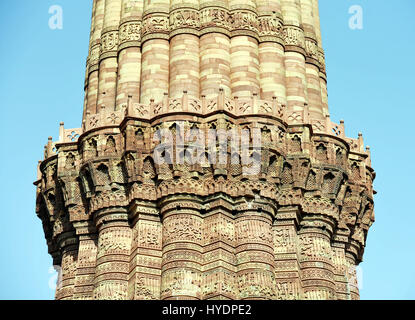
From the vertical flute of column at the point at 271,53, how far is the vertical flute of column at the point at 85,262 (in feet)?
18.2

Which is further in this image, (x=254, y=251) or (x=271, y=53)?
(x=271, y=53)

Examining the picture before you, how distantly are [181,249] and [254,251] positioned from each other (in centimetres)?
167

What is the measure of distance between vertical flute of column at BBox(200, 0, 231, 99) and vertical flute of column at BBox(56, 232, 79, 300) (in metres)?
5.06

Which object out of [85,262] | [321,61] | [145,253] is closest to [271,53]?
[321,61]

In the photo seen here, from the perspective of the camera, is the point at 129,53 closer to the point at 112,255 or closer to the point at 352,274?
the point at 112,255

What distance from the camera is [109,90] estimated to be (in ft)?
99.5

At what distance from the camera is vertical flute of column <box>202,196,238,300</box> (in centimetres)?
2594

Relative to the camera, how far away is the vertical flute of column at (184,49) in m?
28.8

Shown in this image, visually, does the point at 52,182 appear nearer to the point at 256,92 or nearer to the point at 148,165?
the point at 148,165

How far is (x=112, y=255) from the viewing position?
27.2m

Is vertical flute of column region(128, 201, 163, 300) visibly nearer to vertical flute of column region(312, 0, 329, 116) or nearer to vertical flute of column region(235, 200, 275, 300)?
vertical flute of column region(235, 200, 275, 300)

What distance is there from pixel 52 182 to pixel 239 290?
6.38 metres
